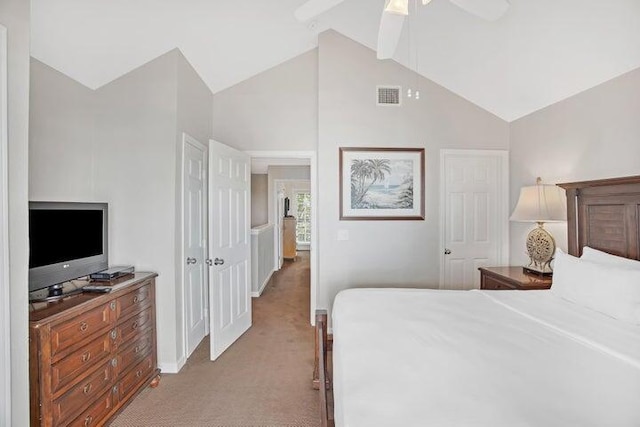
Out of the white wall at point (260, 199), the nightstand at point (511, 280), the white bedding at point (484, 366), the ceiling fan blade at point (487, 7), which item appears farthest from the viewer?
the white wall at point (260, 199)

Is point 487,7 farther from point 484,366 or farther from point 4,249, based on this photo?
point 4,249

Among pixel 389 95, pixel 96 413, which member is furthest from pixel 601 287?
pixel 96 413

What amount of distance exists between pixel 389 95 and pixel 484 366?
3105mm

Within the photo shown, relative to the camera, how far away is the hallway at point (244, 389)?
88.0 inches

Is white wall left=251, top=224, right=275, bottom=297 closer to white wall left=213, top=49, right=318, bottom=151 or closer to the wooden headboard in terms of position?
white wall left=213, top=49, right=318, bottom=151

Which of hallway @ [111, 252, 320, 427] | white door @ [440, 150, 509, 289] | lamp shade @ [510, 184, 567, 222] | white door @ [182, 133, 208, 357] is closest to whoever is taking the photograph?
hallway @ [111, 252, 320, 427]

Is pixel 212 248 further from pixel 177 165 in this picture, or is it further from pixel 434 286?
pixel 434 286

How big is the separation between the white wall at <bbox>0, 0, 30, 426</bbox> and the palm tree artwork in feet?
9.01

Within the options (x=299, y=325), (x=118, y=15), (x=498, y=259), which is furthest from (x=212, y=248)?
(x=498, y=259)

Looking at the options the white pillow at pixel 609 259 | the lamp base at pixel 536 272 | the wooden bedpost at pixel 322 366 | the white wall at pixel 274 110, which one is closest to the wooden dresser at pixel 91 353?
the wooden bedpost at pixel 322 366

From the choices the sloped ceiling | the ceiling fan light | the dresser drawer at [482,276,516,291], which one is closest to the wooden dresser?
the sloped ceiling

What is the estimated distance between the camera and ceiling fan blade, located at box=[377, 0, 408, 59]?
184 centimetres

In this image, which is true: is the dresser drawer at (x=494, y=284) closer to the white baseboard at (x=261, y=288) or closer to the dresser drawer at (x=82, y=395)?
the dresser drawer at (x=82, y=395)

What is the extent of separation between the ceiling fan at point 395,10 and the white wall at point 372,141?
168 centimetres
